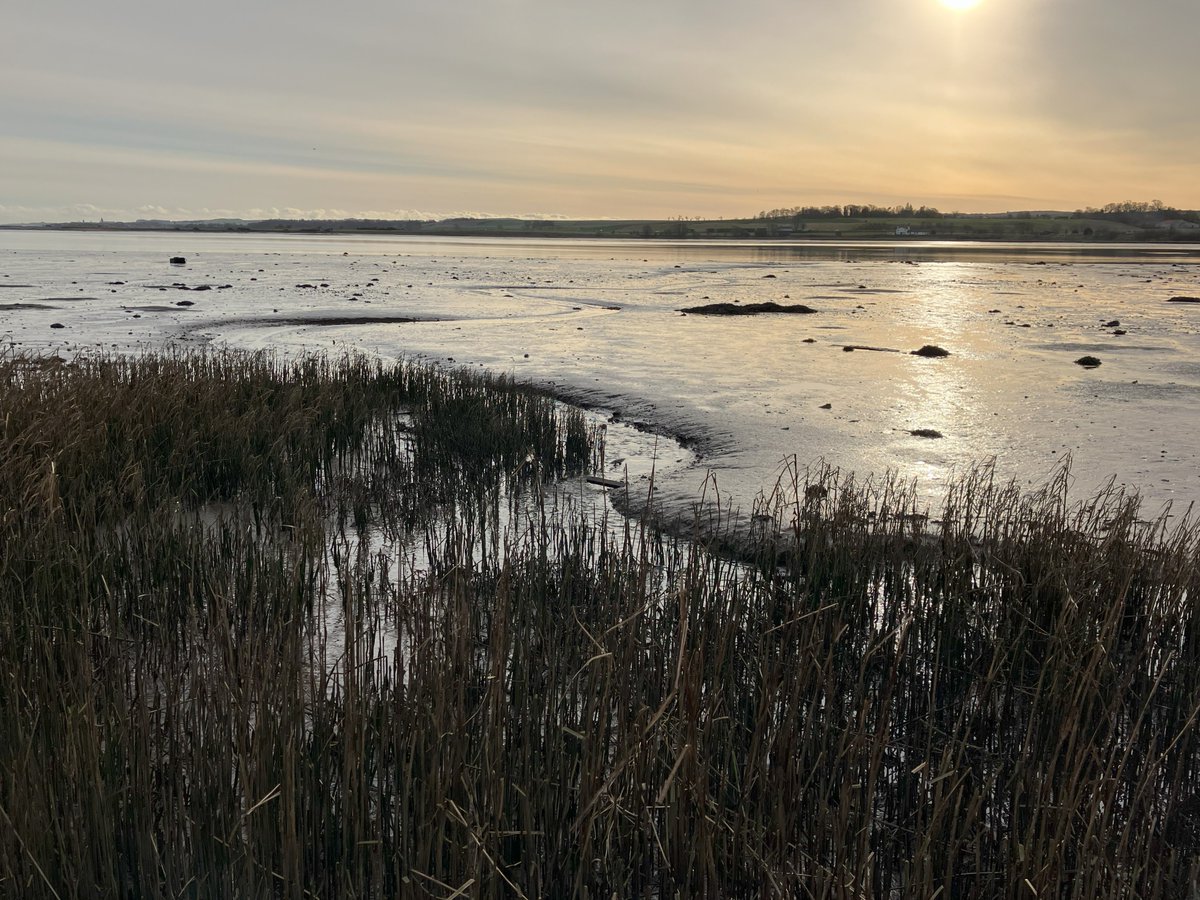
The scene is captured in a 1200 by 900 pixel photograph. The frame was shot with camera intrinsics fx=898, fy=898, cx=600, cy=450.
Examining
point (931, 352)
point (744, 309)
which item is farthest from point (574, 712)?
point (744, 309)

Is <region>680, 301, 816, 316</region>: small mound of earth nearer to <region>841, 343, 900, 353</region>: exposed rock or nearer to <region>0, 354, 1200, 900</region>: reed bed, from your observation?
<region>841, 343, 900, 353</region>: exposed rock

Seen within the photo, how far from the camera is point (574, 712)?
3340 mm

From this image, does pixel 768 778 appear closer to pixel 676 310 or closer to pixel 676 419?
pixel 676 419

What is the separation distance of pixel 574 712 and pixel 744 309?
23254 millimetres

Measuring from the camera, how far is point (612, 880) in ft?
Answer: 9.00

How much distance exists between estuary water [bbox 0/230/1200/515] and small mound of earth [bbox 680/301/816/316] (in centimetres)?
76

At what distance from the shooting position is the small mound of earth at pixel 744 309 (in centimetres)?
2531

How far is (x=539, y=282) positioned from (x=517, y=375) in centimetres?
2688

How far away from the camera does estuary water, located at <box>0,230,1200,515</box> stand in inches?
361

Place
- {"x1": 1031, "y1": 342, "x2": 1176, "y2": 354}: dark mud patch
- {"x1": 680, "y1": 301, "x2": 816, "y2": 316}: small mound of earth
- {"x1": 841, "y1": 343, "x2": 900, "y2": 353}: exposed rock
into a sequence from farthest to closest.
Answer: {"x1": 680, "y1": 301, "x2": 816, "y2": 316}: small mound of earth
{"x1": 841, "y1": 343, "x2": 900, "y2": 353}: exposed rock
{"x1": 1031, "y1": 342, "x2": 1176, "y2": 354}: dark mud patch

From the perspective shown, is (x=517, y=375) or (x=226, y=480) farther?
(x=517, y=375)

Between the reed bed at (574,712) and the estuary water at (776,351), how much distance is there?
1.47 metres

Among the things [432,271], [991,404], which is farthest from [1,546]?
[432,271]

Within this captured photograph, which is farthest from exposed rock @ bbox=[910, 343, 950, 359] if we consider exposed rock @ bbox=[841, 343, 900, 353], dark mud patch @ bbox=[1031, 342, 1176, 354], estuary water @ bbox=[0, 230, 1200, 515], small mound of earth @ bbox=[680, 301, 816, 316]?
small mound of earth @ bbox=[680, 301, 816, 316]
